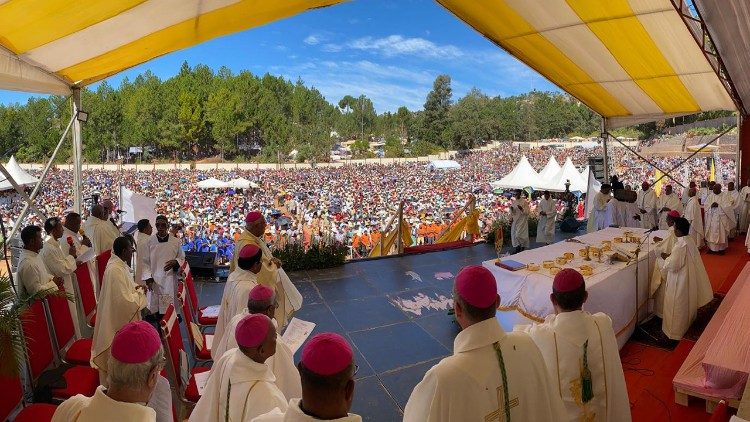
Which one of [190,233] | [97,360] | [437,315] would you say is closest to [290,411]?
[97,360]

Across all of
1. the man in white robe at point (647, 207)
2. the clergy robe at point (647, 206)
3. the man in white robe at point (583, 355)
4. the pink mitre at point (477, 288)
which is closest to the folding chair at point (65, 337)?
the pink mitre at point (477, 288)

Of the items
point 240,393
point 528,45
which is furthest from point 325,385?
point 528,45

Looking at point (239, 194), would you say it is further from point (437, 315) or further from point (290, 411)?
point (290, 411)

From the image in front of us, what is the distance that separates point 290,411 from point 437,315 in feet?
15.6

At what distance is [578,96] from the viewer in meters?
9.77

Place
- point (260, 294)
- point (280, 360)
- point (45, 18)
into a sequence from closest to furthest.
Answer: point (280, 360) → point (260, 294) → point (45, 18)

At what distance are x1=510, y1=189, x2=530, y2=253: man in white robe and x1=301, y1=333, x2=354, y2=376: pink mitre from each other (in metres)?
8.73

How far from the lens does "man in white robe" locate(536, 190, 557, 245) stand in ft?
32.5

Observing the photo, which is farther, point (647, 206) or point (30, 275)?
point (647, 206)

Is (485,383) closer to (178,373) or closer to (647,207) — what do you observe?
(178,373)

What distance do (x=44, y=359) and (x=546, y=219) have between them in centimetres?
939

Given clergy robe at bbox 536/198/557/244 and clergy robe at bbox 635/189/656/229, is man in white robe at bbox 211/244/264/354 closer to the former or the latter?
clergy robe at bbox 536/198/557/244

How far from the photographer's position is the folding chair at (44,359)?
3.01 m

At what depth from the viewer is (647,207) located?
1064cm
